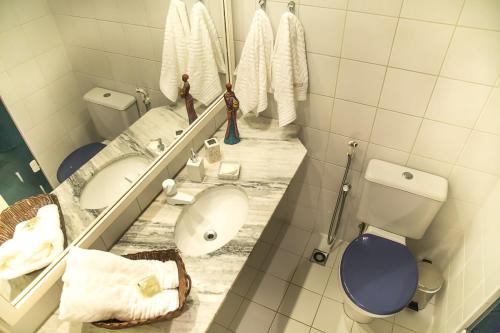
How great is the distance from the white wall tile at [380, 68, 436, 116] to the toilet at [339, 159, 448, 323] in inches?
13.2

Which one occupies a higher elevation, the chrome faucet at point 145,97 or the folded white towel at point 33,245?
the chrome faucet at point 145,97

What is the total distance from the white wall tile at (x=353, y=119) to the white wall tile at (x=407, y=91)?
4.1 inches

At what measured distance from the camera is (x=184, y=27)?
1634 millimetres

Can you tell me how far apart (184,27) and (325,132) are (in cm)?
94

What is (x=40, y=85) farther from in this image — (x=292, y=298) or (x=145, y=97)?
(x=292, y=298)

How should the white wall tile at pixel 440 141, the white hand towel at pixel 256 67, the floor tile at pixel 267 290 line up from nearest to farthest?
the white wall tile at pixel 440 141, the white hand towel at pixel 256 67, the floor tile at pixel 267 290

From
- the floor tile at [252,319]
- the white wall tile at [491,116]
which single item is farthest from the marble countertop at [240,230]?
the floor tile at [252,319]

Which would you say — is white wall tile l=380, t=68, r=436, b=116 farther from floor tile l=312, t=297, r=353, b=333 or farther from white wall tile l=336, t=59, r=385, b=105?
floor tile l=312, t=297, r=353, b=333

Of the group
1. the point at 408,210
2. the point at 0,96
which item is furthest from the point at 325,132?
the point at 0,96

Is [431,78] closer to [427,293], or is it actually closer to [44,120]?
[427,293]

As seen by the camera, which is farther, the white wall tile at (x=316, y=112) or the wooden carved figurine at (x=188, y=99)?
the white wall tile at (x=316, y=112)

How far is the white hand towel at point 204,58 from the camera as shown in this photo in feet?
5.58

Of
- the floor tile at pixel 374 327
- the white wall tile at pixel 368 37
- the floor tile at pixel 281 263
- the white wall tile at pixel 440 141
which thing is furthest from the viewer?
the floor tile at pixel 281 263

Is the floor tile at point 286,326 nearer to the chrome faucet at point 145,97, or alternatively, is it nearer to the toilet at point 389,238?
the toilet at point 389,238
